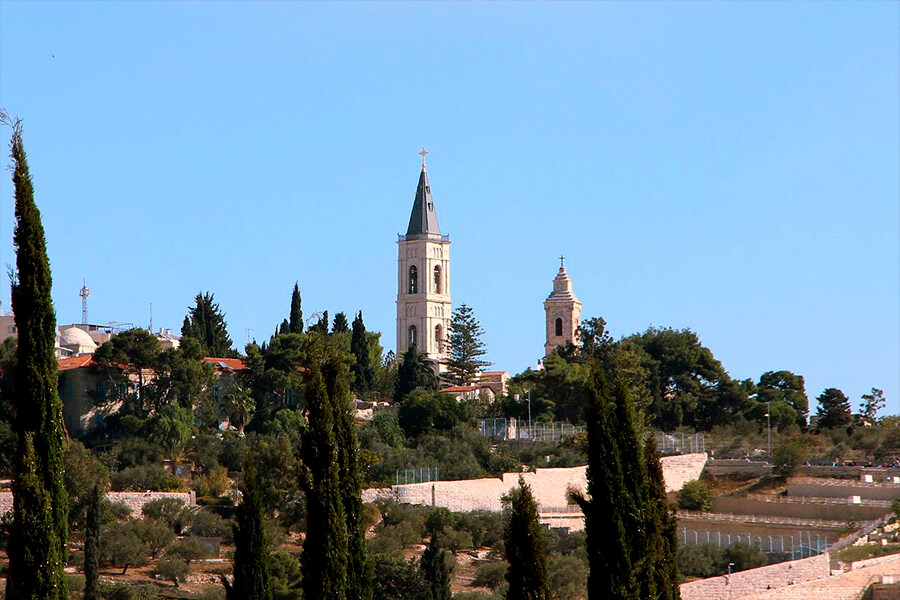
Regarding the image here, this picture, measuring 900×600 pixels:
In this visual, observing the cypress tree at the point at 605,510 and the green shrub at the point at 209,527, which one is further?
the green shrub at the point at 209,527

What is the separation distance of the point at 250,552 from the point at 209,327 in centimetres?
5179

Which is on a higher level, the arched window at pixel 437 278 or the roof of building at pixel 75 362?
the arched window at pixel 437 278

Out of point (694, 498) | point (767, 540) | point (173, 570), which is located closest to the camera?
point (173, 570)

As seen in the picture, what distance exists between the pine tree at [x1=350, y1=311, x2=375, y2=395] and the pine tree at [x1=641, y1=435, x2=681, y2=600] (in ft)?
144

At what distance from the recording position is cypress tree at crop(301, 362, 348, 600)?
2112 centimetres

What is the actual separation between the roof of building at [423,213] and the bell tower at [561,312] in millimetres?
9117

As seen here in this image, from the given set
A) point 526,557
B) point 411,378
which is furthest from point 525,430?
point 526,557

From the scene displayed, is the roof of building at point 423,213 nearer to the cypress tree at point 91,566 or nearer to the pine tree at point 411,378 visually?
the pine tree at point 411,378

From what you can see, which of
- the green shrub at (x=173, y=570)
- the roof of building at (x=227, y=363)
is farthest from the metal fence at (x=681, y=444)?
the green shrub at (x=173, y=570)

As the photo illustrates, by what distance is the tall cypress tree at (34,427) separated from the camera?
17.2 metres

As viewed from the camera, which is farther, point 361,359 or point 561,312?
point 561,312

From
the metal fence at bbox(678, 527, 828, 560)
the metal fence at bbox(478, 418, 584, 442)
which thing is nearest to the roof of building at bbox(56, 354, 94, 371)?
the metal fence at bbox(478, 418, 584, 442)

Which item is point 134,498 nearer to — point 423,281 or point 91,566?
point 91,566

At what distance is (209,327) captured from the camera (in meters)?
72.7
